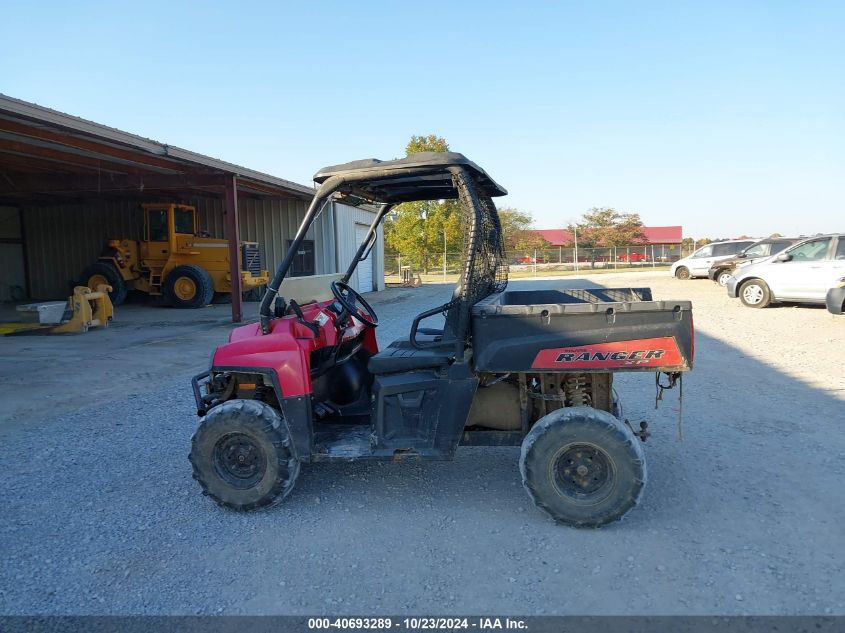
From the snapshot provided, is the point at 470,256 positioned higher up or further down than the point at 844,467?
higher up

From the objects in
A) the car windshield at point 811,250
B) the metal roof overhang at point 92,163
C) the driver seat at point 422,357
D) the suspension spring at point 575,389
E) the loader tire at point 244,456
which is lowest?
the loader tire at point 244,456

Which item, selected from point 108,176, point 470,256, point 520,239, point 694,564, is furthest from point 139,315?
point 520,239

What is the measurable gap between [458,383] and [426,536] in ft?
2.89

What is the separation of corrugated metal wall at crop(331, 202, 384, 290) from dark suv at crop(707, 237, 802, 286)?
39.4 ft

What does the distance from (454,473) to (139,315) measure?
13860mm

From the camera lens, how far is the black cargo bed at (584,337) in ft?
10.7

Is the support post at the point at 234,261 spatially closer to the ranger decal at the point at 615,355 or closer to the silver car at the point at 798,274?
the ranger decal at the point at 615,355

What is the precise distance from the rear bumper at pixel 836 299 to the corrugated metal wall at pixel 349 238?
11.9m

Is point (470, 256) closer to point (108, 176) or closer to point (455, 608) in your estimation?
point (455, 608)

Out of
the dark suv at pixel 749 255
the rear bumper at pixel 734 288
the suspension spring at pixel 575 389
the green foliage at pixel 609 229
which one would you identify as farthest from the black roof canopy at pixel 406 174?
the green foliage at pixel 609 229

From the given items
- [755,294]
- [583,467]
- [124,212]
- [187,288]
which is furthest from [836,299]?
[124,212]

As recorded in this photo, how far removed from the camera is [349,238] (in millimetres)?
21156

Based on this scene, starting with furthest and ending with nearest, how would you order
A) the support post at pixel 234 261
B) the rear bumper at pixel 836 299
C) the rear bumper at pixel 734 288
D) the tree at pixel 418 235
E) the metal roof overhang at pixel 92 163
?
the tree at pixel 418 235 < the rear bumper at pixel 734 288 < the support post at pixel 234 261 < the rear bumper at pixel 836 299 < the metal roof overhang at pixel 92 163

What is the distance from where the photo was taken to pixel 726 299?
15922mm
